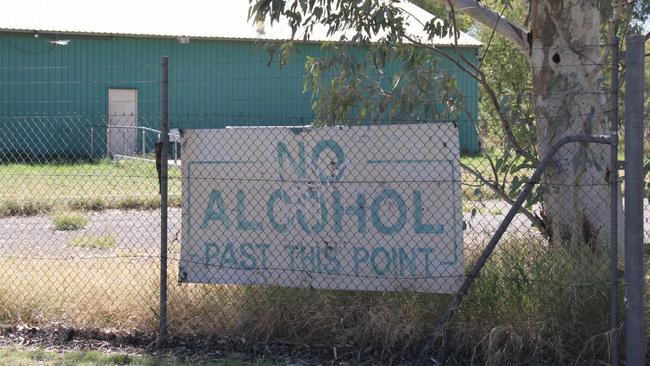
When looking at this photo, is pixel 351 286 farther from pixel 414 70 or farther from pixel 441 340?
pixel 414 70

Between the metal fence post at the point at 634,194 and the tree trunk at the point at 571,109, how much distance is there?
1.07 m

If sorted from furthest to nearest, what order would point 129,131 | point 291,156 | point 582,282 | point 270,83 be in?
1. point 270,83
2. point 129,131
3. point 291,156
4. point 582,282

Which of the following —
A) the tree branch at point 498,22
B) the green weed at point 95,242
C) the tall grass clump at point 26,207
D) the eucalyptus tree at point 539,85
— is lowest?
the green weed at point 95,242

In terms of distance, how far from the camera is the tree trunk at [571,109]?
645cm

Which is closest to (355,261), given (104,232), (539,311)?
(539,311)

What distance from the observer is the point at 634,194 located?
5.05 metres

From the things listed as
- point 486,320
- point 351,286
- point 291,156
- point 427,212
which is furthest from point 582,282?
point 291,156

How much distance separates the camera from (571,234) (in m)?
6.55

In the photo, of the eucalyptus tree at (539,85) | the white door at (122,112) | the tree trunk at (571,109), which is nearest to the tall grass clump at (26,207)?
the white door at (122,112)

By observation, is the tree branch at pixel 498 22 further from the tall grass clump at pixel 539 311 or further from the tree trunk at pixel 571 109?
the tall grass clump at pixel 539 311

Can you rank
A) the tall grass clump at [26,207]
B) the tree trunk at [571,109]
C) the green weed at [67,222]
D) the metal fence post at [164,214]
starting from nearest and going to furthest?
the metal fence post at [164,214]
the tree trunk at [571,109]
the green weed at [67,222]
the tall grass clump at [26,207]

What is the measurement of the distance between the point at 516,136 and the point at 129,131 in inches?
633

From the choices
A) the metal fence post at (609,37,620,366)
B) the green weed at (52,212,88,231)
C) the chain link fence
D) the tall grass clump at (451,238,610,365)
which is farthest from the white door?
the metal fence post at (609,37,620,366)

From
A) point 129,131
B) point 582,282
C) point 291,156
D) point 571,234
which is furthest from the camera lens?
point 129,131
